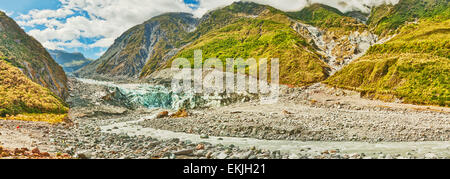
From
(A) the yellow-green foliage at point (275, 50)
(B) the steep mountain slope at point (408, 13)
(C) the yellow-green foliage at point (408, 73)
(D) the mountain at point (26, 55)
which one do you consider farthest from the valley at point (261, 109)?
(B) the steep mountain slope at point (408, 13)

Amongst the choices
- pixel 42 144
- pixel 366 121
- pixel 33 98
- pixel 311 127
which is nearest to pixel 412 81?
pixel 366 121

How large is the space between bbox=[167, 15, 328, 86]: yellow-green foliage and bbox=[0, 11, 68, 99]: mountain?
179ft

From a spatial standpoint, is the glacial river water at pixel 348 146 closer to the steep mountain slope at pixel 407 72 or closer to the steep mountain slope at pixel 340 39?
the steep mountain slope at pixel 407 72

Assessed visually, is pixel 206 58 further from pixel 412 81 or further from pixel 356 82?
pixel 412 81

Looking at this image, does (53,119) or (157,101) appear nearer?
(53,119)

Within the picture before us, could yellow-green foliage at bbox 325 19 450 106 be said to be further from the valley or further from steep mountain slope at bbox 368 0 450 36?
steep mountain slope at bbox 368 0 450 36

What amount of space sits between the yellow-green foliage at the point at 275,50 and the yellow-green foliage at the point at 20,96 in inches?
2098

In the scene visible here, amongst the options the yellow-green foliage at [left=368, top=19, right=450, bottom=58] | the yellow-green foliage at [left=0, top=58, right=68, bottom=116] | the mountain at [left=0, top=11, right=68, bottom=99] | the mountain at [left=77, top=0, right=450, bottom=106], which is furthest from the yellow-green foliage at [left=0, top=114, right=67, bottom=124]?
the yellow-green foliage at [left=368, top=19, right=450, bottom=58]

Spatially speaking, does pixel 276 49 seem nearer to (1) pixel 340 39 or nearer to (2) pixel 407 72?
(1) pixel 340 39

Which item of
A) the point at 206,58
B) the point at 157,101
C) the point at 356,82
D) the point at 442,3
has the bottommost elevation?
the point at 157,101

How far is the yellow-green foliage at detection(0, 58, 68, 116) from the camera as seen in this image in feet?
94.4

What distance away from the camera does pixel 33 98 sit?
3234 cm

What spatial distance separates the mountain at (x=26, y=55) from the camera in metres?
42.5
